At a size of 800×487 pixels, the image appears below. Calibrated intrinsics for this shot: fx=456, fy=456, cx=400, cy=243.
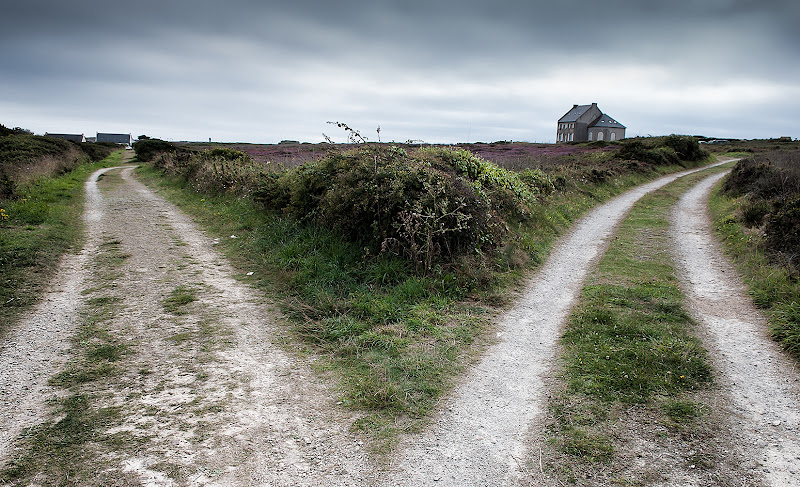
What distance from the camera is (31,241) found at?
8531 mm

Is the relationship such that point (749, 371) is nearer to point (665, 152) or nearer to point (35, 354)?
point (35, 354)

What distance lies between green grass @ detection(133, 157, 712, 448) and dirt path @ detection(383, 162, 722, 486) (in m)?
0.23

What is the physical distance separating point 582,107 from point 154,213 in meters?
65.6

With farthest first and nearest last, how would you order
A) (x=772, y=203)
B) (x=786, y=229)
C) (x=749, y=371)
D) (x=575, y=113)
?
(x=575, y=113) < (x=772, y=203) < (x=786, y=229) < (x=749, y=371)

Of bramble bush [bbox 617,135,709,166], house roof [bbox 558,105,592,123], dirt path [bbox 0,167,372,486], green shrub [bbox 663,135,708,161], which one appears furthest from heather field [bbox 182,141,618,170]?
house roof [bbox 558,105,592,123]

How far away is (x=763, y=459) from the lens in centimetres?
348

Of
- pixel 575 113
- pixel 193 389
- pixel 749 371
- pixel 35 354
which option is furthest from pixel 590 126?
pixel 35 354

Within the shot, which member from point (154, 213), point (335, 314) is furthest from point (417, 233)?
point (154, 213)

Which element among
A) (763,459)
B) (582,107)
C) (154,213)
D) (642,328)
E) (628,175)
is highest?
(582,107)

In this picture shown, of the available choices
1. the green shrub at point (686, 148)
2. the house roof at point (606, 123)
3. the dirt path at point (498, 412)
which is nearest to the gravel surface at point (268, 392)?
the dirt path at point (498, 412)

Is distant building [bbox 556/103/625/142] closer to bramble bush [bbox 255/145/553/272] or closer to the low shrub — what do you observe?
the low shrub

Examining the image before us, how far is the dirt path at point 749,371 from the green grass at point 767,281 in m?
0.14

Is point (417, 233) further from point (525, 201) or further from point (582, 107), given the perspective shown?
point (582, 107)

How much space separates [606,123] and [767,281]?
6286cm
